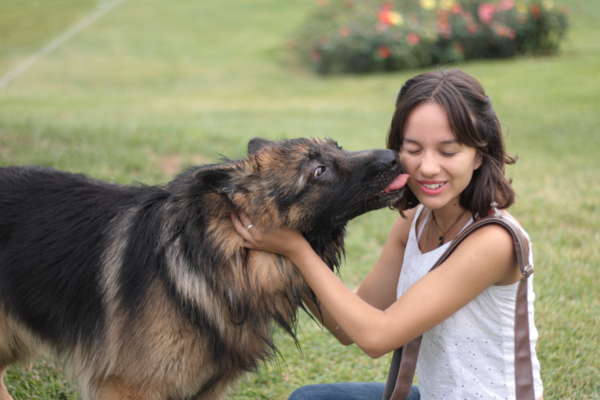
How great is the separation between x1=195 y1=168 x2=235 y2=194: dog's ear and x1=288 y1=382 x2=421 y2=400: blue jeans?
1285 millimetres

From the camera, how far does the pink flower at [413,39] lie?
16.7 metres

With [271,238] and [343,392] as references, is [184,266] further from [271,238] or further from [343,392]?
[343,392]

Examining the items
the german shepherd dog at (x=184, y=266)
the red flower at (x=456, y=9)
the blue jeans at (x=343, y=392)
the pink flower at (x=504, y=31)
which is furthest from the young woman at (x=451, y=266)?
the red flower at (x=456, y=9)

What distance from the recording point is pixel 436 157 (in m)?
2.86

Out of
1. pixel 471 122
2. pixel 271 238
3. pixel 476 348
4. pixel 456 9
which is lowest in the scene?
pixel 476 348

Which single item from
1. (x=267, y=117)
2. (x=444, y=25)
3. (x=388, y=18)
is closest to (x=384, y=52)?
(x=388, y=18)

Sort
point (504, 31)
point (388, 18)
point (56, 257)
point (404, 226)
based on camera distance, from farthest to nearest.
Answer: point (388, 18)
point (504, 31)
point (404, 226)
point (56, 257)

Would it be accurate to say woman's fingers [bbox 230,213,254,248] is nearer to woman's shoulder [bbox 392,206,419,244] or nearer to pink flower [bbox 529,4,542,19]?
woman's shoulder [bbox 392,206,419,244]

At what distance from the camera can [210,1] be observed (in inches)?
1012

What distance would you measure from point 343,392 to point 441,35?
50.3 feet

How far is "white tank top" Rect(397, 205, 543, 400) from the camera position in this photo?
9.26ft

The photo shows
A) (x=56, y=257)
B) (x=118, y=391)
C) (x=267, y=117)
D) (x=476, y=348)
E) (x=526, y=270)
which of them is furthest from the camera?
(x=267, y=117)

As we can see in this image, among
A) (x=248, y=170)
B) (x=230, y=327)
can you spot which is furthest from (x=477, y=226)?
(x=230, y=327)

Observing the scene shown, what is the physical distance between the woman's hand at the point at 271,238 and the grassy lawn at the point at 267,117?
4.43 ft
